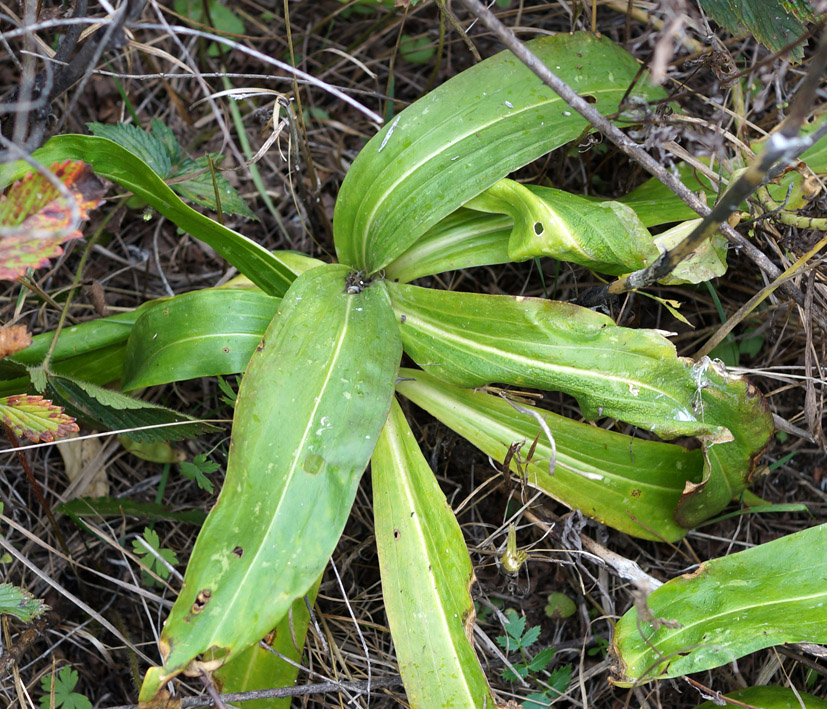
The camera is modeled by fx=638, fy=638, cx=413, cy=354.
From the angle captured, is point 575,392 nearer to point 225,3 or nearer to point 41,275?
point 41,275

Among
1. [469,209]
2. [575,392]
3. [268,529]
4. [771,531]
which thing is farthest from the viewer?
[771,531]

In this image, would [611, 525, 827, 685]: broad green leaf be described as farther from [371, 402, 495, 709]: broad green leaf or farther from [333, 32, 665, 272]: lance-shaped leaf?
[333, 32, 665, 272]: lance-shaped leaf

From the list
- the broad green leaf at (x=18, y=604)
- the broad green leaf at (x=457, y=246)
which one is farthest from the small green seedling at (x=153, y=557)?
the broad green leaf at (x=457, y=246)

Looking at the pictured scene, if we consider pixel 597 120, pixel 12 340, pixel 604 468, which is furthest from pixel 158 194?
pixel 604 468

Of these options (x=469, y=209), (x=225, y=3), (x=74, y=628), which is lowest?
(x=74, y=628)

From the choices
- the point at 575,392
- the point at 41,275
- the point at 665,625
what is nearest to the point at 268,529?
the point at 575,392
